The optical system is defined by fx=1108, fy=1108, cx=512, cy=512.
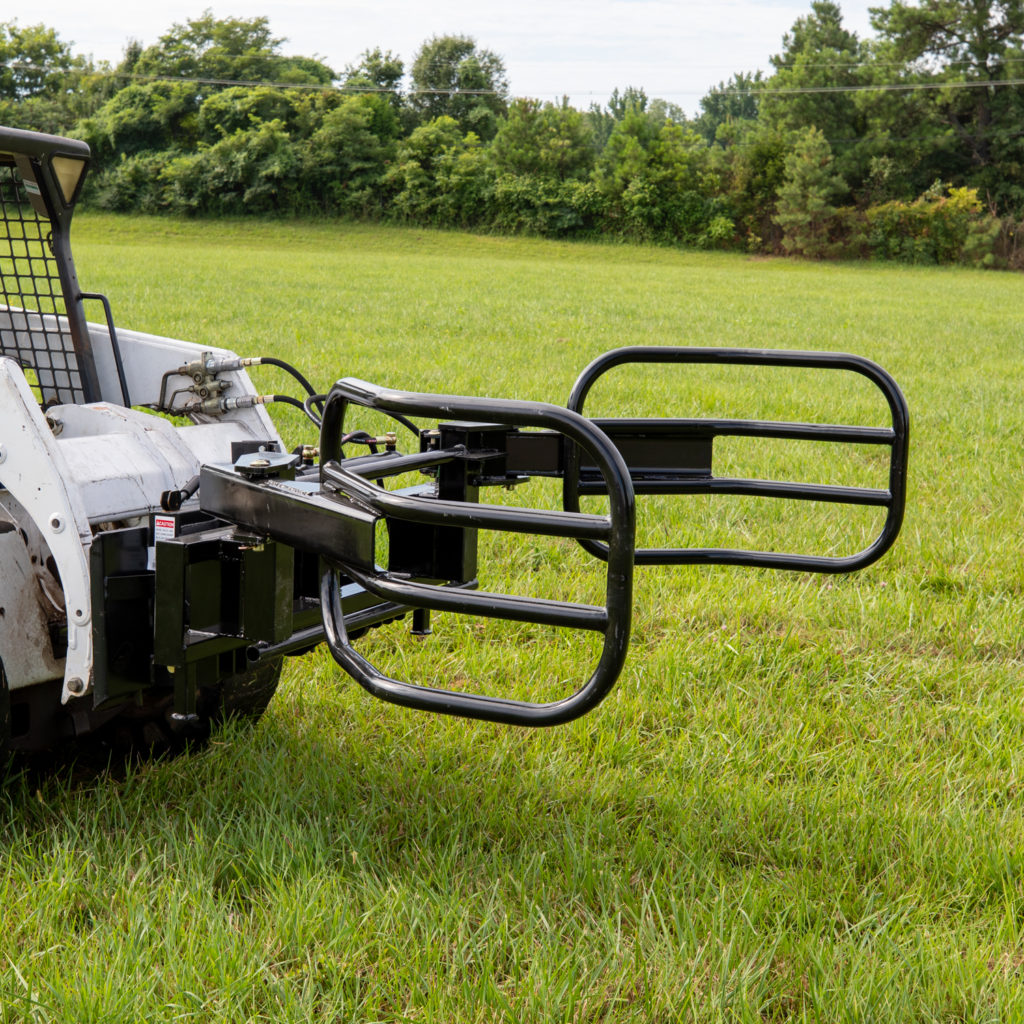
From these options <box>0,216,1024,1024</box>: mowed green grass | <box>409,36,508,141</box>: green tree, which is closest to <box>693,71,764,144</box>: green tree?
<box>409,36,508,141</box>: green tree

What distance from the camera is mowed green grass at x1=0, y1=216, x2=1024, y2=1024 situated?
1.84 m

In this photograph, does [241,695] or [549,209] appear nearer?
[241,695]

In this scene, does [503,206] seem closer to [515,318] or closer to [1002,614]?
[515,318]

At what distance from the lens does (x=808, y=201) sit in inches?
1779

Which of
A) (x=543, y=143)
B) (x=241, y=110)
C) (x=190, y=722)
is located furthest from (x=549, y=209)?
(x=190, y=722)

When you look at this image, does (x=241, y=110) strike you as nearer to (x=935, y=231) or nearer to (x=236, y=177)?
(x=236, y=177)

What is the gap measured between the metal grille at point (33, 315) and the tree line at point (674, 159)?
44.5 metres

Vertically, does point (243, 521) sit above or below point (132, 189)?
below

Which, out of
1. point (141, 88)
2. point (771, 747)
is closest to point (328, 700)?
point (771, 747)

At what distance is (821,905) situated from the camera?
81.5 inches

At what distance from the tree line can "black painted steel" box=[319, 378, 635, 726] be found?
45.3m

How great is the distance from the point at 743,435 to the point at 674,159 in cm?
4876

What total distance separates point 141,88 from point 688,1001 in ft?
200

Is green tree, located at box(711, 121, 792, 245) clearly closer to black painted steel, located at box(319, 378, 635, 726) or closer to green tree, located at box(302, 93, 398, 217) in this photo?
green tree, located at box(302, 93, 398, 217)
